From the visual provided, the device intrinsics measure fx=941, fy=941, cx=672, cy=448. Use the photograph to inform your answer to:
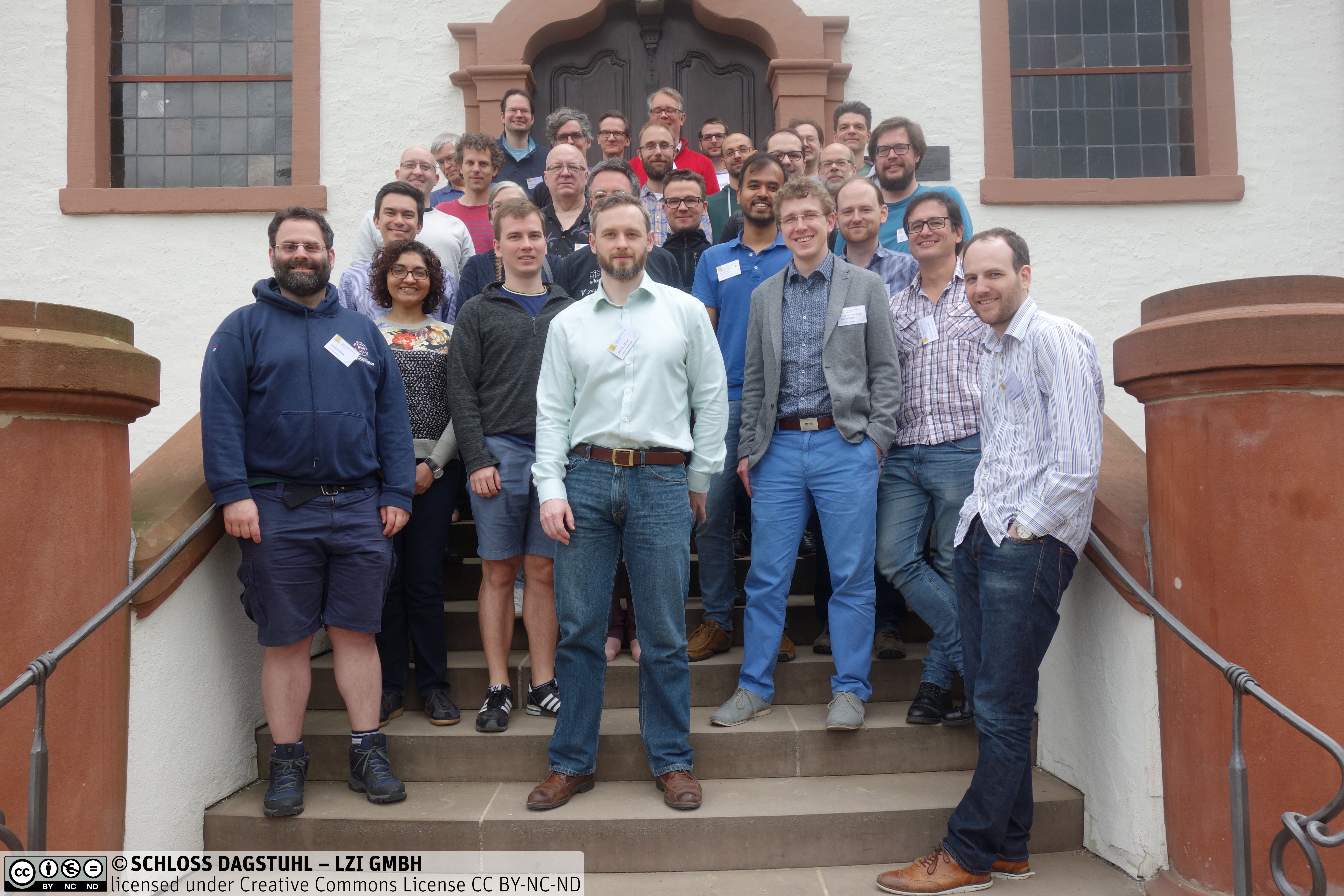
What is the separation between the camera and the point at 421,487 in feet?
12.2

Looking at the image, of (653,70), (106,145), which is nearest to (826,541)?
(653,70)

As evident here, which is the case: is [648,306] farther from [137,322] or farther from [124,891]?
[137,322]

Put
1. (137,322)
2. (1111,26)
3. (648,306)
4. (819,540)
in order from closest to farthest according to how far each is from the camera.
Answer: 1. (648,306)
2. (819,540)
3. (137,322)
4. (1111,26)

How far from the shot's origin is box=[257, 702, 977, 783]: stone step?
3455 millimetres

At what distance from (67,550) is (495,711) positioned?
60.1 inches

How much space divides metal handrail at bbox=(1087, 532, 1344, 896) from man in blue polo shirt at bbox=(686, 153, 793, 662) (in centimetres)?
168

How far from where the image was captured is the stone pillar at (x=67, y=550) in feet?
8.95

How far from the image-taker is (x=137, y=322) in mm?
6621

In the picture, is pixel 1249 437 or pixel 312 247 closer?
pixel 1249 437

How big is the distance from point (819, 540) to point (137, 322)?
17.1 feet

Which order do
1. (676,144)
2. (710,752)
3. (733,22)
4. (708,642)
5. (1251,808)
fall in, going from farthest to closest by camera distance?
(733,22) < (676,144) < (708,642) < (710,752) < (1251,808)

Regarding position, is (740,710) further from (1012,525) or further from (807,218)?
(807,218)

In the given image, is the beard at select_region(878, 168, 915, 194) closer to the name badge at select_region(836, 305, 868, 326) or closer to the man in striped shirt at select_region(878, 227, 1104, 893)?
the name badge at select_region(836, 305, 868, 326)

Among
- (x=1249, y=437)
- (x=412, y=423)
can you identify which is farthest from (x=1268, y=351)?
(x=412, y=423)
